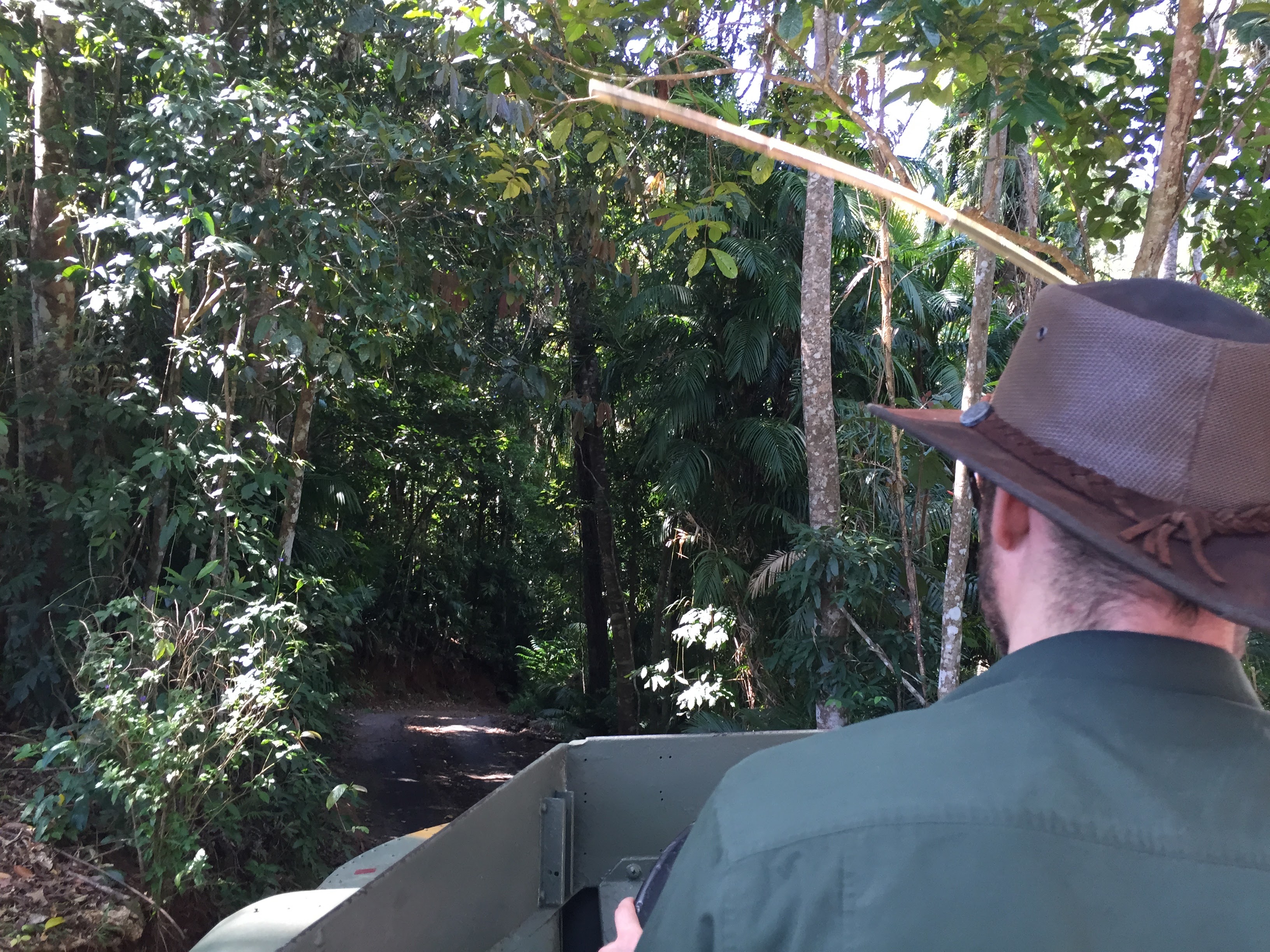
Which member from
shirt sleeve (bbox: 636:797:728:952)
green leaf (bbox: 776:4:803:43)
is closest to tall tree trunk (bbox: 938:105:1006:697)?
green leaf (bbox: 776:4:803:43)

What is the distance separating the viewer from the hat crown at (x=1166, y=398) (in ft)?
3.32

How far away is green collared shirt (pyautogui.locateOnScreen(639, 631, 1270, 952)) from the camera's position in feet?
2.67

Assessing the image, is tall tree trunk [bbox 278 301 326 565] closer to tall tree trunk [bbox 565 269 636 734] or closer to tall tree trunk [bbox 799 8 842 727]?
tall tree trunk [bbox 565 269 636 734]

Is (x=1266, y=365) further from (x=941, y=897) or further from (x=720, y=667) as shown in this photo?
(x=720, y=667)

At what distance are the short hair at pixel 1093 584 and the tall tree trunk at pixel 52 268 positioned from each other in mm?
5731

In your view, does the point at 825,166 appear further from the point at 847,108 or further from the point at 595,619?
the point at 595,619

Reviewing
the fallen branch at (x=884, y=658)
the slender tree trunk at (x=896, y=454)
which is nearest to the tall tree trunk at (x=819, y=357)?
the slender tree trunk at (x=896, y=454)

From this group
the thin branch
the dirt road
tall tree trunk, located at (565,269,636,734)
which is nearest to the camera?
the thin branch

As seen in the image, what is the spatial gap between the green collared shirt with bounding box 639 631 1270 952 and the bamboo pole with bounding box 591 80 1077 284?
1.08 metres

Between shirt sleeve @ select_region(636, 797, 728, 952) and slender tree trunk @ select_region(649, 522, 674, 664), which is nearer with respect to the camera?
shirt sleeve @ select_region(636, 797, 728, 952)

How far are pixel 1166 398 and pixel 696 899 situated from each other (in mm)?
698

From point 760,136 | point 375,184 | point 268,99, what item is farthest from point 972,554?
point 760,136

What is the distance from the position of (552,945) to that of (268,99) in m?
4.24

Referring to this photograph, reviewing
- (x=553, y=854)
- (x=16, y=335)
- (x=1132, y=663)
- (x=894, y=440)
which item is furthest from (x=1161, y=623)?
(x=16, y=335)
